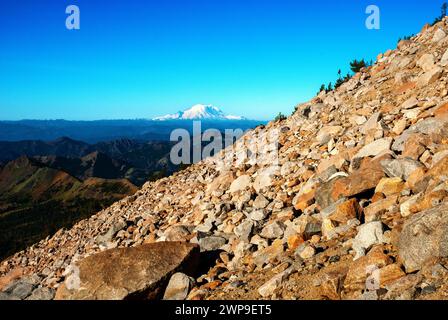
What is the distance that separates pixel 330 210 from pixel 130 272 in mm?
6089

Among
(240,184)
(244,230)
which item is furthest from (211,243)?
(240,184)

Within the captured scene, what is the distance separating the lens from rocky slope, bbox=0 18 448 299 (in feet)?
26.0

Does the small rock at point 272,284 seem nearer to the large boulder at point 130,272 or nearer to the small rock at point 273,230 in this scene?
the small rock at point 273,230

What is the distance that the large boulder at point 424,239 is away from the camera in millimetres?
7438

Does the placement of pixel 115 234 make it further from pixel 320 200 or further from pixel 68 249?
pixel 320 200

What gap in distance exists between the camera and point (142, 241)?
17.0 metres

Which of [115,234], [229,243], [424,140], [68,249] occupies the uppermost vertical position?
[424,140]

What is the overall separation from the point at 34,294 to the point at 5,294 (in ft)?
6.16

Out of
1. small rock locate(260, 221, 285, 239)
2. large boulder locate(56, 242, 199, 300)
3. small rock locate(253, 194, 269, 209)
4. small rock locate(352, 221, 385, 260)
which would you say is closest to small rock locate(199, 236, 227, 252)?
large boulder locate(56, 242, 199, 300)

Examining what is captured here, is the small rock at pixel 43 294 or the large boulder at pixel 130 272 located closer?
the large boulder at pixel 130 272

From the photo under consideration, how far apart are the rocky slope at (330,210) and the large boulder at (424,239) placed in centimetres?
2

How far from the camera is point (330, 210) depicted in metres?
11.4

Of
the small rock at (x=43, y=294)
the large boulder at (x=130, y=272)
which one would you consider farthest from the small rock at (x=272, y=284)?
the small rock at (x=43, y=294)
